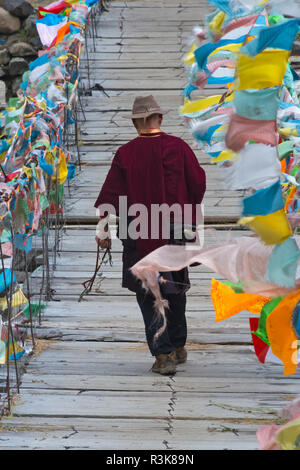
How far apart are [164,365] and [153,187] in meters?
0.82

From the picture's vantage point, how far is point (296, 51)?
403 inches

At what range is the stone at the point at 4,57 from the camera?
13047 mm

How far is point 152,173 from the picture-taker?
14.6 feet

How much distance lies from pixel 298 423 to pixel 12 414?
1.65 metres

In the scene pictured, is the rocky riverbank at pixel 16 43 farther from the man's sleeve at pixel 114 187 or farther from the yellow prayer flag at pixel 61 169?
the man's sleeve at pixel 114 187

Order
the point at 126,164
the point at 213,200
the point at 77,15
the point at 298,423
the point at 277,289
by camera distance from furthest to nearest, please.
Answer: the point at 77,15 < the point at 213,200 < the point at 126,164 < the point at 277,289 < the point at 298,423

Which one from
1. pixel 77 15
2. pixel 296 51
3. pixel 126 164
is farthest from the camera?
pixel 296 51

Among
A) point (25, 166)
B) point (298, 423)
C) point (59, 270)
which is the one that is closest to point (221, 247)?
point (298, 423)

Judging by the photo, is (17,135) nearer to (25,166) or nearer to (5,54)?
(25,166)

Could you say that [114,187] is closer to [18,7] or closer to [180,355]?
[180,355]

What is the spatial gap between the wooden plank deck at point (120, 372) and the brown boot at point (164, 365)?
0.13ft

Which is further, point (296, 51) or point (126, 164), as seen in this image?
point (296, 51)

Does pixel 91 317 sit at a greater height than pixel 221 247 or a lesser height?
lesser

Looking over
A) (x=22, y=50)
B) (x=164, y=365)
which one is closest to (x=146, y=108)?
(x=164, y=365)
